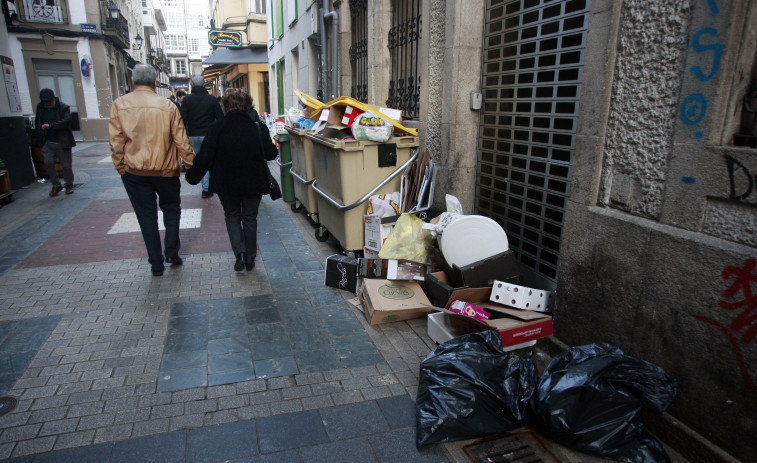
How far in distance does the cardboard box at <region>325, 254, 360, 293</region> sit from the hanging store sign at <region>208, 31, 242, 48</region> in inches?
844

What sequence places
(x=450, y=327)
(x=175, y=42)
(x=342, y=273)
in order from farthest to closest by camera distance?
(x=175, y=42), (x=342, y=273), (x=450, y=327)

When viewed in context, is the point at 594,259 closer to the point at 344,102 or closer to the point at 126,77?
the point at 344,102

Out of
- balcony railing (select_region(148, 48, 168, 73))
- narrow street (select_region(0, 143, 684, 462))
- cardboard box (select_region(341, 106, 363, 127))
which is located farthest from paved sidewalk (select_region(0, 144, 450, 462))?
balcony railing (select_region(148, 48, 168, 73))

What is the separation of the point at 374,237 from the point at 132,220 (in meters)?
4.02

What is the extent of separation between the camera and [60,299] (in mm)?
4184

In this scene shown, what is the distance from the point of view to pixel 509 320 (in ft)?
11.1

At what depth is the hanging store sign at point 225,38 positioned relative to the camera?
22562 millimetres

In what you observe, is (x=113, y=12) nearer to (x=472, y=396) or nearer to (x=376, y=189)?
(x=376, y=189)

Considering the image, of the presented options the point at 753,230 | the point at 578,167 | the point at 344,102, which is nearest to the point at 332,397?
the point at 578,167

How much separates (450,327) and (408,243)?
103cm

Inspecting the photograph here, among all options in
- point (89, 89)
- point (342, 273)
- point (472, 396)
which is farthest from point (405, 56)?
point (89, 89)

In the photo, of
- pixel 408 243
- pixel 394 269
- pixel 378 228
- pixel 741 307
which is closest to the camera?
pixel 741 307

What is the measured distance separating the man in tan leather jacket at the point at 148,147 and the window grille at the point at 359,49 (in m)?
4.20

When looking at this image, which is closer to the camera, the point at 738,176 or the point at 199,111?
the point at 738,176
